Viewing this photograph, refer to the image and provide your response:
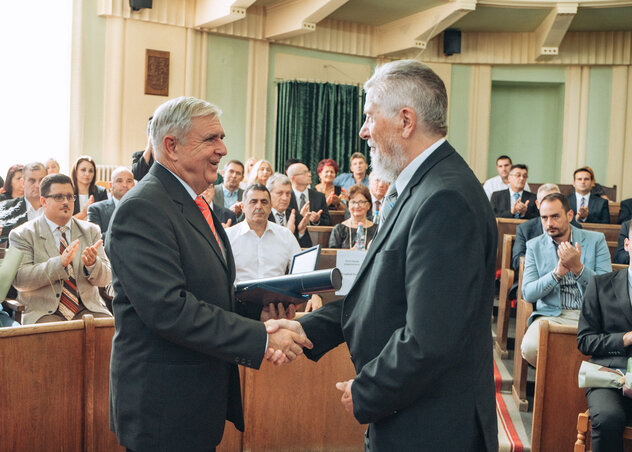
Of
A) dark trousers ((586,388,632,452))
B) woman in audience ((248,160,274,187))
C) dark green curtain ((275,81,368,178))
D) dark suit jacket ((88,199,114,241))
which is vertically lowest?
dark trousers ((586,388,632,452))

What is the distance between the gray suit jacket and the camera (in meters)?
3.85

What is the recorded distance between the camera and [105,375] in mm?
2977

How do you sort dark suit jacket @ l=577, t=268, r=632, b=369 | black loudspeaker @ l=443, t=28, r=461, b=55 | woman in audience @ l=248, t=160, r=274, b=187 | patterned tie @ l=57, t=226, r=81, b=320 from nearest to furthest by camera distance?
dark suit jacket @ l=577, t=268, r=632, b=369, patterned tie @ l=57, t=226, r=81, b=320, woman in audience @ l=248, t=160, r=274, b=187, black loudspeaker @ l=443, t=28, r=461, b=55

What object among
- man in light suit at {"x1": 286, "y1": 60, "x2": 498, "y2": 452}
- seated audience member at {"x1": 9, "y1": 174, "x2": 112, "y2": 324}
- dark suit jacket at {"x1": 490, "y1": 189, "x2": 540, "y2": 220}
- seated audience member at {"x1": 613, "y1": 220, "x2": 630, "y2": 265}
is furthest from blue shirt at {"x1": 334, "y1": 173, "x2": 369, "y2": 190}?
man in light suit at {"x1": 286, "y1": 60, "x2": 498, "y2": 452}

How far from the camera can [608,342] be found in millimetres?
3178

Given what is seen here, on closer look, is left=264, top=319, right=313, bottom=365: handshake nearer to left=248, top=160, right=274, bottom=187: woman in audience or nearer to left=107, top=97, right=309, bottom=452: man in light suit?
left=107, top=97, right=309, bottom=452: man in light suit

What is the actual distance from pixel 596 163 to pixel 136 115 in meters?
7.43

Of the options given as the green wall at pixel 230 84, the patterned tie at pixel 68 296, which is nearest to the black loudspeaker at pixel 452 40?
the green wall at pixel 230 84

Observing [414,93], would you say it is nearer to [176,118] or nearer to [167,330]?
[176,118]

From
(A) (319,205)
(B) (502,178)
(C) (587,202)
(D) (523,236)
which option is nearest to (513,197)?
(C) (587,202)

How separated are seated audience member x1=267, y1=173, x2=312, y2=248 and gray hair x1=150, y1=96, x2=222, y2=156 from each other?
3.55m

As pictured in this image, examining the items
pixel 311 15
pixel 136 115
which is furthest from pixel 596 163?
pixel 136 115

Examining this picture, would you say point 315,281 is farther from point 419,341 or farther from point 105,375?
point 105,375

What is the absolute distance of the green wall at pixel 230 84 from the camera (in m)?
9.79
